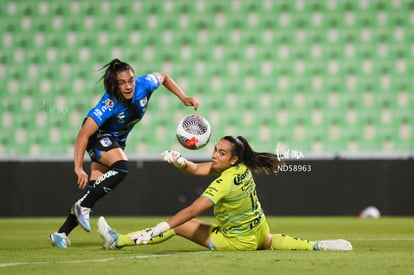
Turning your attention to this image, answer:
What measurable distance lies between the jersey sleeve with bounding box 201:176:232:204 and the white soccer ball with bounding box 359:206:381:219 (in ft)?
21.0

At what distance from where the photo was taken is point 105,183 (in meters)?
6.31

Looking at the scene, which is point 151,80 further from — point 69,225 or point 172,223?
point 172,223

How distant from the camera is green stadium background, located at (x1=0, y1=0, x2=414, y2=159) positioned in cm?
1394

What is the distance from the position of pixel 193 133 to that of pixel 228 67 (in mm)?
8232

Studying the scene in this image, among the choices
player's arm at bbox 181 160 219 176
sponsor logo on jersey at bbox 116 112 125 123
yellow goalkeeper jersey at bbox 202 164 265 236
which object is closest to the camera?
yellow goalkeeper jersey at bbox 202 164 265 236

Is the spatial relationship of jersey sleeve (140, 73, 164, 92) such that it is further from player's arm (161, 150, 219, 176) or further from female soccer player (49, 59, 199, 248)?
player's arm (161, 150, 219, 176)

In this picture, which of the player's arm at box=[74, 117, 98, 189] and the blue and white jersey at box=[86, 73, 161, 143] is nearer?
the player's arm at box=[74, 117, 98, 189]

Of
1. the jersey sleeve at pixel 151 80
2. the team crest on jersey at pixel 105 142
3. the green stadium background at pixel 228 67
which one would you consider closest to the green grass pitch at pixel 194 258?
the team crest on jersey at pixel 105 142

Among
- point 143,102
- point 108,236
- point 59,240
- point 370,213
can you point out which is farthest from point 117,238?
point 370,213

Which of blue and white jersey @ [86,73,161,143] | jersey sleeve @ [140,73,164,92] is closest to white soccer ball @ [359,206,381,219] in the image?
jersey sleeve @ [140,73,164,92]

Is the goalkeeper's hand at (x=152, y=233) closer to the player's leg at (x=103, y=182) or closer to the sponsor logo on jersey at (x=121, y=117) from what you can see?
the player's leg at (x=103, y=182)

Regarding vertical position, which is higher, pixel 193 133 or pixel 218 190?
pixel 193 133

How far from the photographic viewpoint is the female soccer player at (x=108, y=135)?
6.24m

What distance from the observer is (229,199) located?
5.46 meters
